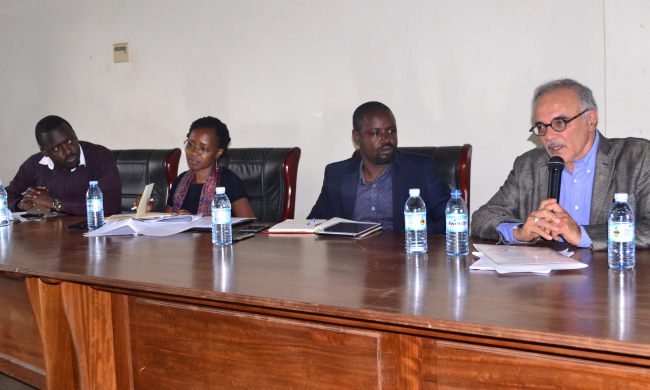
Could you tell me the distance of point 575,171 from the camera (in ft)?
7.68

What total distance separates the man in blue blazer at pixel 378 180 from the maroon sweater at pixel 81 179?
1.29 m

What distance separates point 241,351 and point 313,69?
2673 millimetres

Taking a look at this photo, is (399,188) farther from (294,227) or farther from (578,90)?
(578,90)

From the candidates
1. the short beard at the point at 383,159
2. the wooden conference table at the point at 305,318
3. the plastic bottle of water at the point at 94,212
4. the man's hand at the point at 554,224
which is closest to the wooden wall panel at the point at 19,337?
the wooden conference table at the point at 305,318

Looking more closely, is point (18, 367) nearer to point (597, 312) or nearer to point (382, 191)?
point (382, 191)

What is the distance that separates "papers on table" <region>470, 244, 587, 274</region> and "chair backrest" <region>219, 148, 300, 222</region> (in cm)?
154

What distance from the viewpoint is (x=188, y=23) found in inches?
183

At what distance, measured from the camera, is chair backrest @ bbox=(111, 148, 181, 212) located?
3.96 metres

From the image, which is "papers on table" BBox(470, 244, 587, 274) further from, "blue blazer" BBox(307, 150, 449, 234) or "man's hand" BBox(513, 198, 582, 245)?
"blue blazer" BBox(307, 150, 449, 234)

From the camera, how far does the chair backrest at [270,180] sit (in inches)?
135

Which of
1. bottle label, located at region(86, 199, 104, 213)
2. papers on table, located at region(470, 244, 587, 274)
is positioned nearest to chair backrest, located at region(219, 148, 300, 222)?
bottle label, located at region(86, 199, 104, 213)

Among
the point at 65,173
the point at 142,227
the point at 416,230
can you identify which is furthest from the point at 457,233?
the point at 65,173

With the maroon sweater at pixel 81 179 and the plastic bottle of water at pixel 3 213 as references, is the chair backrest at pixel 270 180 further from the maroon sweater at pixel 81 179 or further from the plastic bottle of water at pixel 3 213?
the plastic bottle of water at pixel 3 213

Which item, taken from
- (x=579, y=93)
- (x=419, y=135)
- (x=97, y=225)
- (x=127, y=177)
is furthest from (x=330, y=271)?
(x=127, y=177)
